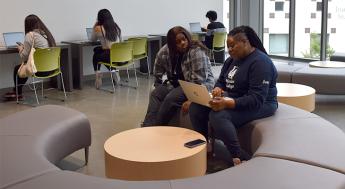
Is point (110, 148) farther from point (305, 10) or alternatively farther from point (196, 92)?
point (305, 10)

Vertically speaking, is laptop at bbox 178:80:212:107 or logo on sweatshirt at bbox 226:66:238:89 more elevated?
logo on sweatshirt at bbox 226:66:238:89

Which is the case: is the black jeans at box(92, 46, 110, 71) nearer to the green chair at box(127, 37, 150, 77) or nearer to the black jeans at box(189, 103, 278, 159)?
the green chair at box(127, 37, 150, 77)

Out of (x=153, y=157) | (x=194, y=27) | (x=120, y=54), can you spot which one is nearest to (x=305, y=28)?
(x=194, y=27)

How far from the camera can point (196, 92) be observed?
11.8ft

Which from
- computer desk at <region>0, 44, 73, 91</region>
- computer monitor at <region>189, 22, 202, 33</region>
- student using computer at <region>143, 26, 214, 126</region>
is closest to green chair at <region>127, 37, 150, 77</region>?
computer desk at <region>0, 44, 73, 91</region>

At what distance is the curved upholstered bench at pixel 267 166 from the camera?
224 centimetres

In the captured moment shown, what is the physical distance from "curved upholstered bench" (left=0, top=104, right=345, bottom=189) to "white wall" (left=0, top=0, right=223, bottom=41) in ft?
14.2

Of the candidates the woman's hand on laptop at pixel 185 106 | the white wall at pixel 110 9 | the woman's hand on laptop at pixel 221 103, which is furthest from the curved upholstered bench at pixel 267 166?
the white wall at pixel 110 9

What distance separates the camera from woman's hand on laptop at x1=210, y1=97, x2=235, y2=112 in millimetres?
3395

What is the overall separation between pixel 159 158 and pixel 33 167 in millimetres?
795

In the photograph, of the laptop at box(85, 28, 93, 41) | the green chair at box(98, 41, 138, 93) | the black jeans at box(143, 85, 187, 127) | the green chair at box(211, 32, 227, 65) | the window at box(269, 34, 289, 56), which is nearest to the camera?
the black jeans at box(143, 85, 187, 127)

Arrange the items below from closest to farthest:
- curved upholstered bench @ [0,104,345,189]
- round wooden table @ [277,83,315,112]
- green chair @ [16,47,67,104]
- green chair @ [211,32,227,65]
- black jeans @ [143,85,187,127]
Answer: curved upholstered bench @ [0,104,345,189] → black jeans @ [143,85,187,127] → round wooden table @ [277,83,315,112] → green chair @ [16,47,67,104] → green chair @ [211,32,227,65]

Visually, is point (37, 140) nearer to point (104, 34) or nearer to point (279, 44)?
point (104, 34)

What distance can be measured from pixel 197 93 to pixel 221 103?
10.7 inches
